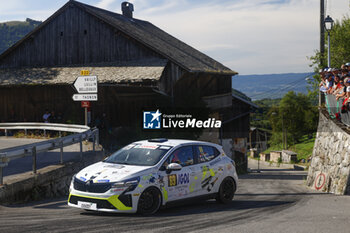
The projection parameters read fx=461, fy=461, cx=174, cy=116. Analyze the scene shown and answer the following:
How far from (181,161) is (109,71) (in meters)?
20.1

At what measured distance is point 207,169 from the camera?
37.9 ft

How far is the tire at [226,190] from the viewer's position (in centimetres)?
1200

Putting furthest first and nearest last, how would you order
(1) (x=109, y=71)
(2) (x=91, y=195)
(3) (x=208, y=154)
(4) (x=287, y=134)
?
(4) (x=287, y=134)
(1) (x=109, y=71)
(3) (x=208, y=154)
(2) (x=91, y=195)

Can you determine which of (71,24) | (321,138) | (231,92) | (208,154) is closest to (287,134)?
(231,92)

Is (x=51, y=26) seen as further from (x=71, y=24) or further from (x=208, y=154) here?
(x=208, y=154)

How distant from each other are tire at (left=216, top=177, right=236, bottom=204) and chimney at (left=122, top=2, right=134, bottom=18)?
32.4 meters

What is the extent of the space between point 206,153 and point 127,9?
32.9m

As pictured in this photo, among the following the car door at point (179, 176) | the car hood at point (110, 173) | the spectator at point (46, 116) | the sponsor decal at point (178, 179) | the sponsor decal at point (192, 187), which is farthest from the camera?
the spectator at point (46, 116)

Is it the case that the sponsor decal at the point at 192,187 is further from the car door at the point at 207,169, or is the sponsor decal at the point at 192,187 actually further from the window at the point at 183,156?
the window at the point at 183,156

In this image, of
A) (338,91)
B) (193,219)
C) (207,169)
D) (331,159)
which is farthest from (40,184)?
(331,159)

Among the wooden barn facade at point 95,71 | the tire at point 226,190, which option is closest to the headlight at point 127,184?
the tire at point 226,190

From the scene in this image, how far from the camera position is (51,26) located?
1342 inches

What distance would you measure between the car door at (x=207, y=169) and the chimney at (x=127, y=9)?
106ft

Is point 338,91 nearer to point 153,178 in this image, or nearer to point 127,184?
point 153,178
